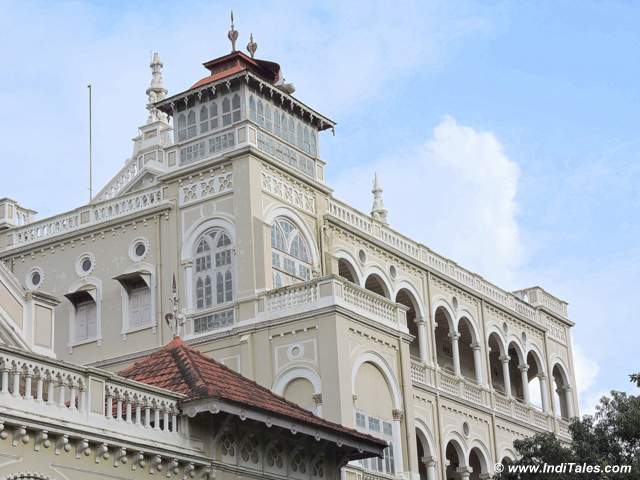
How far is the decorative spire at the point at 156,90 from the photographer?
4872 centimetres

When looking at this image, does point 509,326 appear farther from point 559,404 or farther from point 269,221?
point 269,221

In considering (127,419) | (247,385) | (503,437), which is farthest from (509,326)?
(127,419)

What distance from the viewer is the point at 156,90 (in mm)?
50094

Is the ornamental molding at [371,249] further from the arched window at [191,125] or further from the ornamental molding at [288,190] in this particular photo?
the arched window at [191,125]

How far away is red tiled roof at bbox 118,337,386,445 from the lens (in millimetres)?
22516

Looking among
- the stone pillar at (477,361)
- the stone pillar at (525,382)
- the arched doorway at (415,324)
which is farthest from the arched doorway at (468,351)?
the arched doorway at (415,324)

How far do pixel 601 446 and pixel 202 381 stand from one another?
38.5 ft

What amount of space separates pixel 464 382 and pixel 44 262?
15.2 m

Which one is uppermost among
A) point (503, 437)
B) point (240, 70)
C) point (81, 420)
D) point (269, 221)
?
point (240, 70)

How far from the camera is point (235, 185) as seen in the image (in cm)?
3900

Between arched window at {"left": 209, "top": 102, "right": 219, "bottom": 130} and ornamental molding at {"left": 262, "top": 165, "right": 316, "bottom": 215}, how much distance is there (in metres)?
2.10

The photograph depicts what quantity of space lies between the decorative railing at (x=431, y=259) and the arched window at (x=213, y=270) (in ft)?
14.2

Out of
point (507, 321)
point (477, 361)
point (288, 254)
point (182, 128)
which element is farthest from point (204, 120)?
point (507, 321)

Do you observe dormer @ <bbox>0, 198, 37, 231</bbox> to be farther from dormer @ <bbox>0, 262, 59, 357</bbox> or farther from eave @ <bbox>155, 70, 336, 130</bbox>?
dormer @ <bbox>0, 262, 59, 357</bbox>
